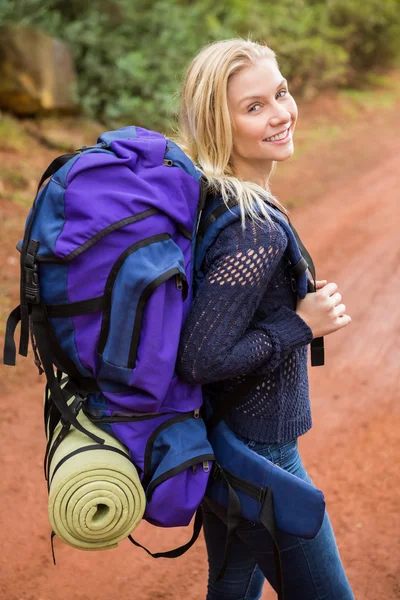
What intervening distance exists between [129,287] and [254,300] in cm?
35

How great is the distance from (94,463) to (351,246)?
6068 mm

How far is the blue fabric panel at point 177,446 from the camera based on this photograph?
1.89m

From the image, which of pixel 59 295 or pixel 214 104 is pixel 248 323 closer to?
pixel 59 295

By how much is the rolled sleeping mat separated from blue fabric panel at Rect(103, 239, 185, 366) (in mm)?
254

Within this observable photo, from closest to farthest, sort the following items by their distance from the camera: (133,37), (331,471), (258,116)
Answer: (258,116)
(331,471)
(133,37)

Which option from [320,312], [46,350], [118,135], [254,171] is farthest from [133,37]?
[46,350]

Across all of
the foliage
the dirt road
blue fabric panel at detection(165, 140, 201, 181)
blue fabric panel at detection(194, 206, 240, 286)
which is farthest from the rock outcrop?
blue fabric panel at detection(194, 206, 240, 286)

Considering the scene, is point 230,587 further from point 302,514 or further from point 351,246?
point 351,246

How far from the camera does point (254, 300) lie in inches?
75.9

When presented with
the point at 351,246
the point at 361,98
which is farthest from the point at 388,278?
the point at 361,98

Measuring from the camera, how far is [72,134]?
922cm

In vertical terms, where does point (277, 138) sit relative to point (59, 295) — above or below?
above

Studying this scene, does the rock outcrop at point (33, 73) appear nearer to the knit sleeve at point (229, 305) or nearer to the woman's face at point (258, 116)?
the woman's face at point (258, 116)

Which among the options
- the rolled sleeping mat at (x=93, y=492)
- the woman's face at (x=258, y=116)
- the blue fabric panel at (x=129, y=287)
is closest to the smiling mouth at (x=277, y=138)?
Result: the woman's face at (x=258, y=116)
